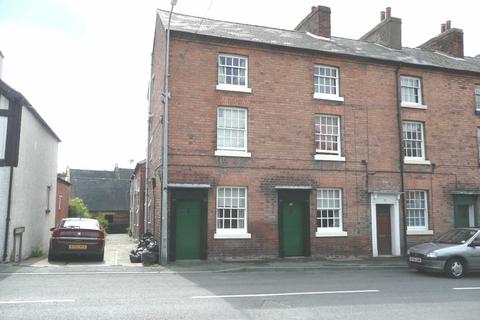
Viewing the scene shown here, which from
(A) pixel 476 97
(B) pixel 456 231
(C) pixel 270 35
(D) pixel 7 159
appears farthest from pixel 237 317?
(A) pixel 476 97

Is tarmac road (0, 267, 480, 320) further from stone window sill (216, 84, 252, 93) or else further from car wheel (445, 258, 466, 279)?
stone window sill (216, 84, 252, 93)

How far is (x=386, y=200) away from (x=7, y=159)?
1475cm

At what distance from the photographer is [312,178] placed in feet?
60.0

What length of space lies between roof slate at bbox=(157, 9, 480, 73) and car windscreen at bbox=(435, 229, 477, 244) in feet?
27.4

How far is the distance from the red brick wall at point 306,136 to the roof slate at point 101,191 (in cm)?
3271

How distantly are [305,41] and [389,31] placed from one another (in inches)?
232

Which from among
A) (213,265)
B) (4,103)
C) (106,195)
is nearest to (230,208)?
(213,265)

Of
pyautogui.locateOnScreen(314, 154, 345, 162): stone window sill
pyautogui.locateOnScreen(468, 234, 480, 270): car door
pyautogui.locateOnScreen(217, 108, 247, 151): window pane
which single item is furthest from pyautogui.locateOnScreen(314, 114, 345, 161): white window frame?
pyautogui.locateOnScreen(468, 234, 480, 270): car door

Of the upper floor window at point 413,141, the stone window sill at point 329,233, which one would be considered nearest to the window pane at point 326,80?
the upper floor window at point 413,141

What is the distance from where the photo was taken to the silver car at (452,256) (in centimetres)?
1388

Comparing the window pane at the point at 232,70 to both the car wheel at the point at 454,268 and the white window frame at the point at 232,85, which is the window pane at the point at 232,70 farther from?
the car wheel at the point at 454,268

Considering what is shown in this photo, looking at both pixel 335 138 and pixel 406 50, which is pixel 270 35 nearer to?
pixel 335 138

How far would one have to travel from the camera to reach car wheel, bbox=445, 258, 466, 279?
13898mm

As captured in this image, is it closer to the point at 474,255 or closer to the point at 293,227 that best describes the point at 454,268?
the point at 474,255
